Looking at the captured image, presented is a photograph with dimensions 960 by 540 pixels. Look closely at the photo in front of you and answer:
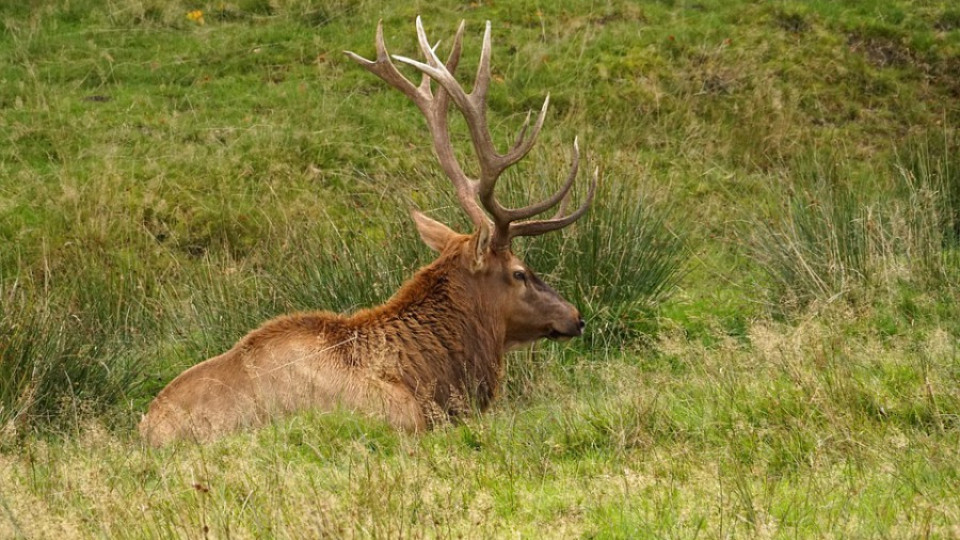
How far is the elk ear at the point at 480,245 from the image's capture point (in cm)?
686

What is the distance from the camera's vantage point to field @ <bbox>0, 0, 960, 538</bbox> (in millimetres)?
4543

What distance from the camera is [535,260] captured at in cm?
861

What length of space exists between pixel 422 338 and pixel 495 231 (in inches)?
30.0

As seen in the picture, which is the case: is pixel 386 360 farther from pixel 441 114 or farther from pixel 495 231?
pixel 441 114

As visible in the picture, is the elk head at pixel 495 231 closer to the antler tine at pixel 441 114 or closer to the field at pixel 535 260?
the antler tine at pixel 441 114

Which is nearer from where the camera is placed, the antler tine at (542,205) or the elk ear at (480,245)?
the elk ear at (480,245)

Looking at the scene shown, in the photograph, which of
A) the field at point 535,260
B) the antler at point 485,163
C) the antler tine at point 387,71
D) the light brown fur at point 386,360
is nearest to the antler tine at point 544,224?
the antler at point 485,163

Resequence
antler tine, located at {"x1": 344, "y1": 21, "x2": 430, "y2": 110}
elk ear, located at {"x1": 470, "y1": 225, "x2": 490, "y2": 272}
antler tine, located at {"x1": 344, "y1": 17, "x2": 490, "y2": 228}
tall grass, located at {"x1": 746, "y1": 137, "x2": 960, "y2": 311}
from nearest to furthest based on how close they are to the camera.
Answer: elk ear, located at {"x1": 470, "y1": 225, "x2": 490, "y2": 272} < antler tine, located at {"x1": 344, "y1": 17, "x2": 490, "y2": 228} < antler tine, located at {"x1": 344, "y1": 21, "x2": 430, "y2": 110} < tall grass, located at {"x1": 746, "y1": 137, "x2": 960, "y2": 311}

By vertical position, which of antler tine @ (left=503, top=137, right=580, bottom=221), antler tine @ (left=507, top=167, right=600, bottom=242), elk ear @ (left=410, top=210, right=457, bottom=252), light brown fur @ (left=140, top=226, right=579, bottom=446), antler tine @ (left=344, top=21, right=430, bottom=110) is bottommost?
light brown fur @ (left=140, top=226, right=579, bottom=446)

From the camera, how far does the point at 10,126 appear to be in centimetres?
1324

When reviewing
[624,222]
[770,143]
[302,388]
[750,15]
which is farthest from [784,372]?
[750,15]

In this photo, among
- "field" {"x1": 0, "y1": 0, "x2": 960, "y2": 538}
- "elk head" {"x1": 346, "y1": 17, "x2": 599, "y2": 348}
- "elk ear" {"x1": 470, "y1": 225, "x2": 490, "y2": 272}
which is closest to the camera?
"field" {"x1": 0, "y1": 0, "x2": 960, "y2": 538}

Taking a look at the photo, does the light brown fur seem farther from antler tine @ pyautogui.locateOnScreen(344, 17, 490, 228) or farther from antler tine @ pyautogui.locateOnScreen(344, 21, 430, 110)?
antler tine @ pyautogui.locateOnScreen(344, 21, 430, 110)

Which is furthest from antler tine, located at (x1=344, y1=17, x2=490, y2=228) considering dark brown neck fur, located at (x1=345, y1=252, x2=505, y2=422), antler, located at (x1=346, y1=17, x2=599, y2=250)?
dark brown neck fur, located at (x1=345, y1=252, x2=505, y2=422)
